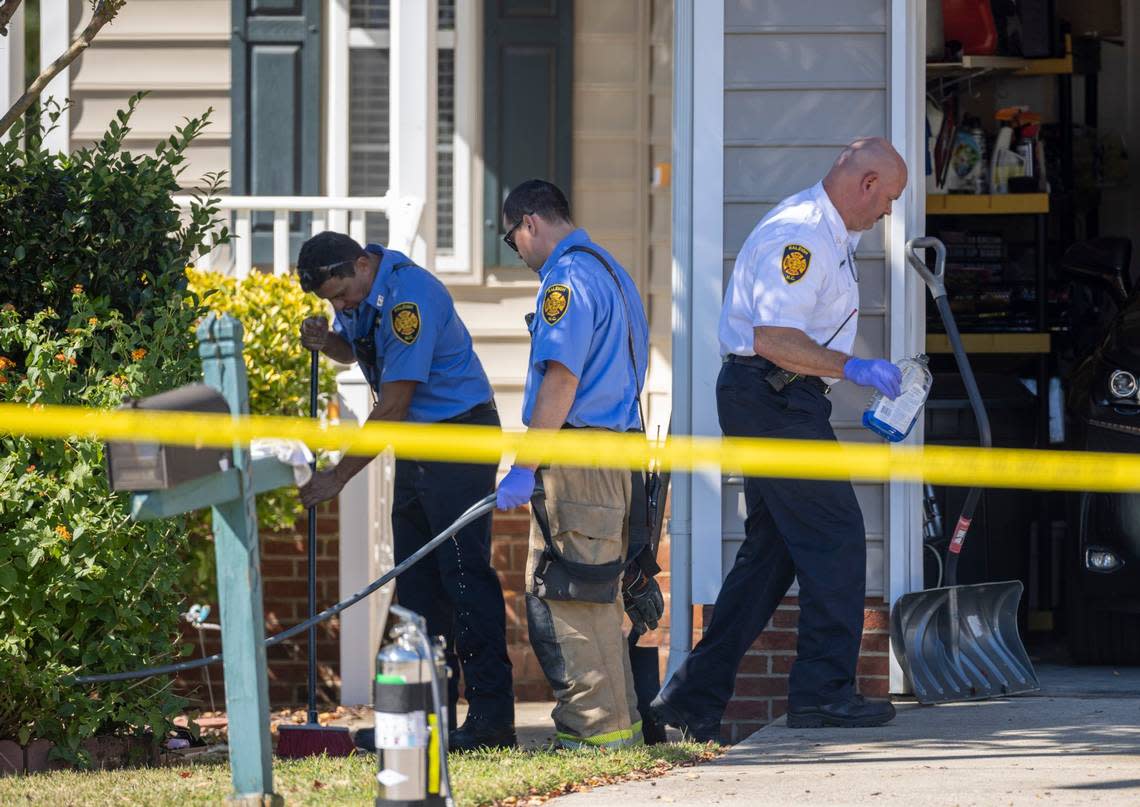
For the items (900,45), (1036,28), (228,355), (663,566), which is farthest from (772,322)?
(1036,28)

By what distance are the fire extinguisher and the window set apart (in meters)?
5.55

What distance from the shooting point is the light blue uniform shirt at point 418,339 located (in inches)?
242

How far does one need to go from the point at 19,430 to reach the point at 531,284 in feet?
13.3

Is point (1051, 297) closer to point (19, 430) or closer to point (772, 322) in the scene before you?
point (772, 322)

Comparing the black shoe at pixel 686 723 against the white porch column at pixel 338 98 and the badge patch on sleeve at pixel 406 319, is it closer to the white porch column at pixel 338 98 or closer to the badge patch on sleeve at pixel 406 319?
the badge patch on sleeve at pixel 406 319

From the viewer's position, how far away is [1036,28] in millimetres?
8539

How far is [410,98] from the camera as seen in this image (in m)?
8.22

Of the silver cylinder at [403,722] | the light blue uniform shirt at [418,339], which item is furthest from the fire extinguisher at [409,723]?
the light blue uniform shirt at [418,339]

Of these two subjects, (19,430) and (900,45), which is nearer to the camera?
(19,430)

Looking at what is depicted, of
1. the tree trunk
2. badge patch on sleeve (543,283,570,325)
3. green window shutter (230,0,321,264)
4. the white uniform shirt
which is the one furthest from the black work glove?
green window shutter (230,0,321,264)

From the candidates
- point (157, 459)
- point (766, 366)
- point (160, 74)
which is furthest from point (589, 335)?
point (160, 74)

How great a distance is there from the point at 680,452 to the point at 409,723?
6.71ft

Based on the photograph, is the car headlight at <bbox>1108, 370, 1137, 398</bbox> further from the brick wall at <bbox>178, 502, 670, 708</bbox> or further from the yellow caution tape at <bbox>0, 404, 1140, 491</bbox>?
the brick wall at <bbox>178, 502, 670, 708</bbox>

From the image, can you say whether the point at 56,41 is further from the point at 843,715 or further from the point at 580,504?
the point at 843,715
